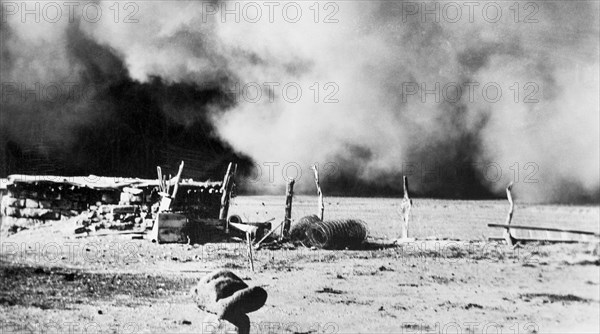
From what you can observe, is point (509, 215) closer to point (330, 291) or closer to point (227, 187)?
point (330, 291)

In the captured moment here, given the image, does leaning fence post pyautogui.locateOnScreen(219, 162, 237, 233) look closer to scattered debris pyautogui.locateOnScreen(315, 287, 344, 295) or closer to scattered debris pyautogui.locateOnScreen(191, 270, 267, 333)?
scattered debris pyautogui.locateOnScreen(315, 287, 344, 295)

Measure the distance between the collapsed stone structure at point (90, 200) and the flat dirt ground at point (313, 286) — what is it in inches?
20.4

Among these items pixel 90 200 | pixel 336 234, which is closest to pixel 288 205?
pixel 336 234

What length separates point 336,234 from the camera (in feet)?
24.8

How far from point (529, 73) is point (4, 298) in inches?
203

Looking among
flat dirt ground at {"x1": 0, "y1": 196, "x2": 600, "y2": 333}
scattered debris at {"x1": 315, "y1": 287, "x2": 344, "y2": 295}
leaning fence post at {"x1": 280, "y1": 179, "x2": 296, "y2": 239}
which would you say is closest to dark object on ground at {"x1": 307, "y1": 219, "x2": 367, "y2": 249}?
leaning fence post at {"x1": 280, "y1": 179, "x2": 296, "y2": 239}

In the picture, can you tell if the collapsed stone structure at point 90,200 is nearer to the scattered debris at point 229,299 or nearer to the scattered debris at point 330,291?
the scattered debris at point 330,291

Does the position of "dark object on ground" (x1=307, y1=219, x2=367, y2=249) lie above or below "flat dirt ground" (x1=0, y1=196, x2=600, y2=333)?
above

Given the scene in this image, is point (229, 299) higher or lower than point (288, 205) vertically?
lower

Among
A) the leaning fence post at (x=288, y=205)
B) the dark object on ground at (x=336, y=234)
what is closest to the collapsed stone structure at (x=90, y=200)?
the leaning fence post at (x=288, y=205)

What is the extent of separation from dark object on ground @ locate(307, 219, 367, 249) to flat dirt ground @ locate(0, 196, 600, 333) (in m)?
0.69

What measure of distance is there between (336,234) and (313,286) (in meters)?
2.25

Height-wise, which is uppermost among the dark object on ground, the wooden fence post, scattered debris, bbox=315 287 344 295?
the wooden fence post

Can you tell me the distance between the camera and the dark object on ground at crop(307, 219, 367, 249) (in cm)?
737
